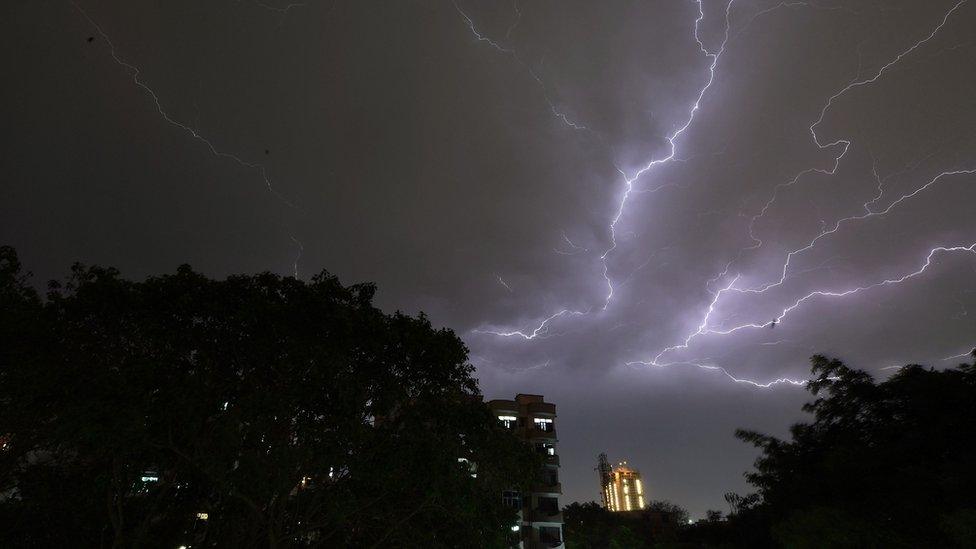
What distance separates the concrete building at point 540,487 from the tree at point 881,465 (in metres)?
16.4

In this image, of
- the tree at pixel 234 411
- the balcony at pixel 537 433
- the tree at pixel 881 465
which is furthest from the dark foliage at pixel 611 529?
the tree at pixel 234 411

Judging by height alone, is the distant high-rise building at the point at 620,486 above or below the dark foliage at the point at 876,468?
above

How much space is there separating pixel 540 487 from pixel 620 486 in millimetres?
68498

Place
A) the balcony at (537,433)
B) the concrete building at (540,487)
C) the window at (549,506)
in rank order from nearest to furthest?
1. the concrete building at (540,487)
2. the window at (549,506)
3. the balcony at (537,433)

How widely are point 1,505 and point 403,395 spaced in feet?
27.2

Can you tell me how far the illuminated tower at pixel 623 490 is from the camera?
8821 centimetres

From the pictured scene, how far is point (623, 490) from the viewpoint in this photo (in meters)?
89.1

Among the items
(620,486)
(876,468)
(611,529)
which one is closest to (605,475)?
(620,486)

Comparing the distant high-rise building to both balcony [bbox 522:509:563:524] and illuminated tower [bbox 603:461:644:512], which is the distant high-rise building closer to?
illuminated tower [bbox 603:461:644:512]

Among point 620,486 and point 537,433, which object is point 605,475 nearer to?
point 620,486

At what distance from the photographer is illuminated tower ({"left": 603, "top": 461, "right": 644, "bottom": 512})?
289 feet

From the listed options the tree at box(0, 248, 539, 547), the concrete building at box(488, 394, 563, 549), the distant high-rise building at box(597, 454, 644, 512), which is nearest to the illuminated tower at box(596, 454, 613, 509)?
the distant high-rise building at box(597, 454, 644, 512)

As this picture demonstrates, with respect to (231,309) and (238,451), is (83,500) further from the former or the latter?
(231,309)

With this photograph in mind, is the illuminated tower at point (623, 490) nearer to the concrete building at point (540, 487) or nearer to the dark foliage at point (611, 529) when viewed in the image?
the dark foliage at point (611, 529)
